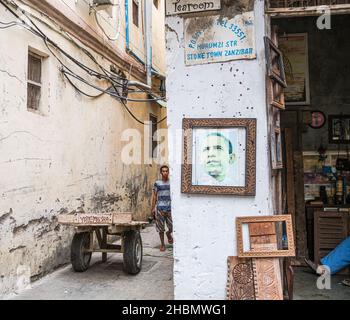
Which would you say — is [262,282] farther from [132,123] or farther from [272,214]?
[132,123]

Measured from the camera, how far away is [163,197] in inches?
330

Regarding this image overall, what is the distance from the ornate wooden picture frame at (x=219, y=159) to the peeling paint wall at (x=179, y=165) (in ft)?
0.24

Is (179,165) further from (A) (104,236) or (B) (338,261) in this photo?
(A) (104,236)

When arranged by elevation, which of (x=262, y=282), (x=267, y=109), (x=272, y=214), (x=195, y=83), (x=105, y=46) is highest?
(x=105, y=46)

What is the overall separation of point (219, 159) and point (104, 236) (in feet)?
10.3

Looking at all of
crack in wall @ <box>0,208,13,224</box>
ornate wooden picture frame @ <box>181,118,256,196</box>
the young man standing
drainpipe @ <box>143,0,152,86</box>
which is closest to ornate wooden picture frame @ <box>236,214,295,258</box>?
ornate wooden picture frame @ <box>181,118,256,196</box>

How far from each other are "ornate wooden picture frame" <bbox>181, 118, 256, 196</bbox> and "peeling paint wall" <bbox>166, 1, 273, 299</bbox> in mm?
73

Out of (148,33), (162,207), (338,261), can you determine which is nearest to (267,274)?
(338,261)

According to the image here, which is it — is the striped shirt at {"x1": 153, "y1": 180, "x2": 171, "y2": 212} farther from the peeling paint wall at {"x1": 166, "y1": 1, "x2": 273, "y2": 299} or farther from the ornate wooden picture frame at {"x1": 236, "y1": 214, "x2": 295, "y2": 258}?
the ornate wooden picture frame at {"x1": 236, "y1": 214, "x2": 295, "y2": 258}

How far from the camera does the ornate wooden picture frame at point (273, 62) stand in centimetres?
387

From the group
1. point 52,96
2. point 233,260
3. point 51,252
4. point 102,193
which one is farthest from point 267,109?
point 102,193

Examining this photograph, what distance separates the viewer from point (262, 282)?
153 inches
